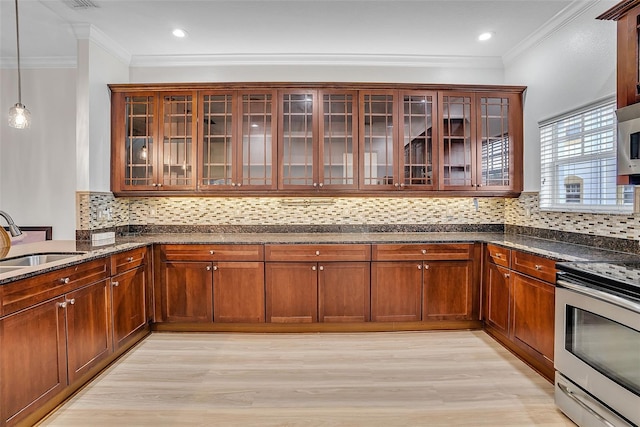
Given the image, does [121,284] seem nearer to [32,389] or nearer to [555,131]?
[32,389]

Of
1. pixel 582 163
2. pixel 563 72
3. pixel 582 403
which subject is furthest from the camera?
pixel 563 72

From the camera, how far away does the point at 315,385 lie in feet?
7.72

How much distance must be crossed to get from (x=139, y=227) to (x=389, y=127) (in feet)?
9.77

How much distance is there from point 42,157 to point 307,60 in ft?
10.6

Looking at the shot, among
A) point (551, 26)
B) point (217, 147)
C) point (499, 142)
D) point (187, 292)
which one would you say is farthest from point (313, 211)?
point (551, 26)

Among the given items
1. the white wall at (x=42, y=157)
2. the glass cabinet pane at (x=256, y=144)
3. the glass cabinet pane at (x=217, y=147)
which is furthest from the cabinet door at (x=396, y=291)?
the white wall at (x=42, y=157)

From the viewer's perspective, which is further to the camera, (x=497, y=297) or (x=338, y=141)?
(x=338, y=141)

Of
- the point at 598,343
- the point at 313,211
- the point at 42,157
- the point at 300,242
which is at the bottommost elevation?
the point at 598,343

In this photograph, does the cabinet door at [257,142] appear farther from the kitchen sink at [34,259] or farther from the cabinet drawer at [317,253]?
the kitchen sink at [34,259]

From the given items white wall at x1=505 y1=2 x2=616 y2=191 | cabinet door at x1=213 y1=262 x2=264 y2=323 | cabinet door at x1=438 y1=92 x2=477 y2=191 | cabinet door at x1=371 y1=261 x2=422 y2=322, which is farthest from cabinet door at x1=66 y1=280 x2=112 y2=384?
white wall at x1=505 y1=2 x2=616 y2=191

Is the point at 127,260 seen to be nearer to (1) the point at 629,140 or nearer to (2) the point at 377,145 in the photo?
(2) the point at 377,145

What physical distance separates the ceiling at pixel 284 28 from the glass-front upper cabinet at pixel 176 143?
59 centimetres

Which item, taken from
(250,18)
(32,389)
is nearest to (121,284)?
(32,389)

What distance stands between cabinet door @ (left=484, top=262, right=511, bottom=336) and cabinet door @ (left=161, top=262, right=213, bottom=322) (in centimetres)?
262
